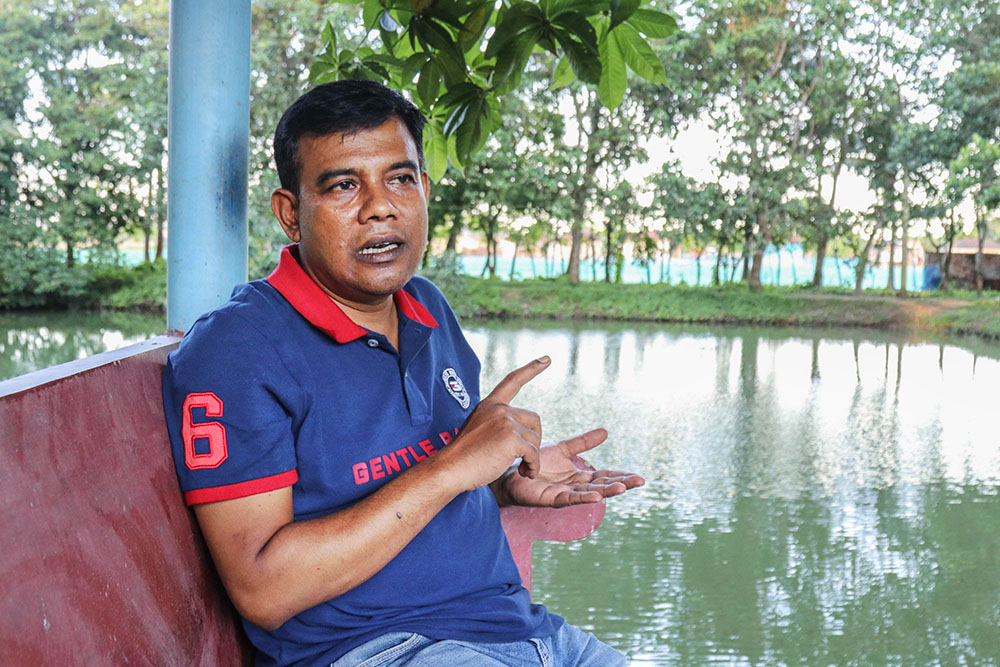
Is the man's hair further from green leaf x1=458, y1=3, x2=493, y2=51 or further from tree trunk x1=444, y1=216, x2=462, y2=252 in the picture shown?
tree trunk x1=444, y1=216, x2=462, y2=252

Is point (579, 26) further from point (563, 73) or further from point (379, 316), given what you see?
point (379, 316)

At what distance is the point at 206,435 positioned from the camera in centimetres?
91

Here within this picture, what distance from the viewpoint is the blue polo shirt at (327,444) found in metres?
0.92

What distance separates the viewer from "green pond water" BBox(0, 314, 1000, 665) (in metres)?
2.31

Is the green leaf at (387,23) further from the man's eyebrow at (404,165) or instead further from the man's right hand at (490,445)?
the man's right hand at (490,445)

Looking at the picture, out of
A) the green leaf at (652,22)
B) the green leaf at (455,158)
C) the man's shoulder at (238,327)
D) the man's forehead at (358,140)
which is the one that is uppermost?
the green leaf at (652,22)

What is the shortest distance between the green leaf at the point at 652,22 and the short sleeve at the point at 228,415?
829mm

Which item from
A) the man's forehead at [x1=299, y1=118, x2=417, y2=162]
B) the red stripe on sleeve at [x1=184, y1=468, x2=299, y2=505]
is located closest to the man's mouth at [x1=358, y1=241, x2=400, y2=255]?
the man's forehead at [x1=299, y1=118, x2=417, y2=162]

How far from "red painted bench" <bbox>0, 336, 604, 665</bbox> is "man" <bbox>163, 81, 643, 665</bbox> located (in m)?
0.04

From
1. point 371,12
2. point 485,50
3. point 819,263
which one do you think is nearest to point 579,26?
point 485,50

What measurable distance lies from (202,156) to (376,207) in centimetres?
45

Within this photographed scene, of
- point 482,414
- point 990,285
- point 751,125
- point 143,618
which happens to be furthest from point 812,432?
point 990,285

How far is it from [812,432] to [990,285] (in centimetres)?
1356

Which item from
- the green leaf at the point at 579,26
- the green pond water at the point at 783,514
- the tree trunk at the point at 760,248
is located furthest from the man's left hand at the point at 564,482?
the tree trunk at the point at 760,248
